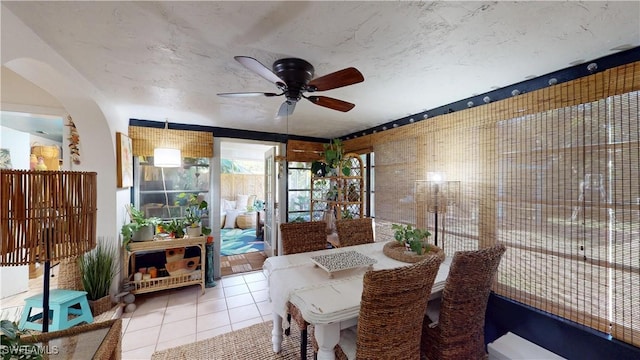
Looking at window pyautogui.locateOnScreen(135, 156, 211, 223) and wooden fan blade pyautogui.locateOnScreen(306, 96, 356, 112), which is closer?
wooden fan blade pyautogui.locateOnScreen(306, 96, 356, 112)

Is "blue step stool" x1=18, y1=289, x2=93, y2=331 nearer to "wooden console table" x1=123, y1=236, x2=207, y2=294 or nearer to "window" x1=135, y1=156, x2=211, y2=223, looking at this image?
"wooden console table" x1=123, y1=236, x2=207, y2=294

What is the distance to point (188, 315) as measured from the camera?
2.62 metres

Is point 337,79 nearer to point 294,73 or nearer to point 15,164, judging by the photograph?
point 294,73

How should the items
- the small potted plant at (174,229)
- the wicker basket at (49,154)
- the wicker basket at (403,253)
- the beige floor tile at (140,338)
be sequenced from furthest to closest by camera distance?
the wicker basket at (49,154), the small potted plant at (174,229), the beige floor tile at (140,338), the wicker basket at (403,253)

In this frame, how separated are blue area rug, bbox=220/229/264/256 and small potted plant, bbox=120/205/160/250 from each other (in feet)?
6.51

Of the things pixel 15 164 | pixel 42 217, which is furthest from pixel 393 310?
pixel 15 164

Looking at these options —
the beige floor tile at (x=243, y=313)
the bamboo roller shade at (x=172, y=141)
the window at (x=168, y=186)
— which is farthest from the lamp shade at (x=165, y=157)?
the beige floor tile at (x=243, y=313)

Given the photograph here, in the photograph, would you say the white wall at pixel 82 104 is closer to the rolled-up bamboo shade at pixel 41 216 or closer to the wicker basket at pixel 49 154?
the rolled-up bamboo shade at pixel 41 216

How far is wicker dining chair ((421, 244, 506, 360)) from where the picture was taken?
1.43 m

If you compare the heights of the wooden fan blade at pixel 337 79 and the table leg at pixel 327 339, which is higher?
the wooden fan blade at pixel 337 79

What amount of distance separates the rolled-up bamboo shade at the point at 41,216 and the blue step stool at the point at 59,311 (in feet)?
5.01

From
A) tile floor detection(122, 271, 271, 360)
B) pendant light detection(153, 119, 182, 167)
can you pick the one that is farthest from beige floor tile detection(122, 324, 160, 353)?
pendant light detection(153, 119, 182, 167)

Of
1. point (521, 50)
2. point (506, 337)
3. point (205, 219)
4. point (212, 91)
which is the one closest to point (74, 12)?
point (212, 91)

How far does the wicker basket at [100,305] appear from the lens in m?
2.46
